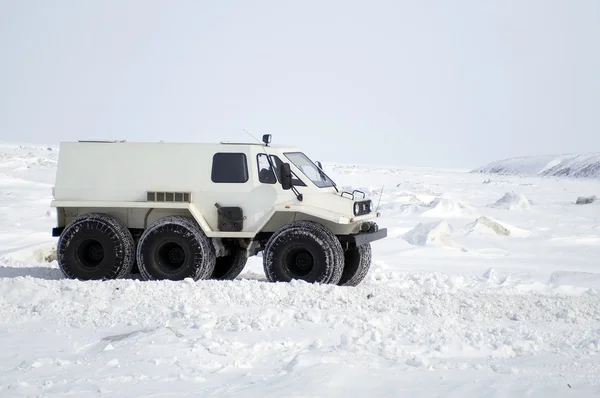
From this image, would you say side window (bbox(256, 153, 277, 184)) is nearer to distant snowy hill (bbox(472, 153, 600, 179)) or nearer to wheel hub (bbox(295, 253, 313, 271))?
wheel hub (bbox(295, 253, 313, 271))

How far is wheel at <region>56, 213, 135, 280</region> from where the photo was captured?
12.3 metres

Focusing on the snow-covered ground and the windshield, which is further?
the windshield

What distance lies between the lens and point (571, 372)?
801 centimetres

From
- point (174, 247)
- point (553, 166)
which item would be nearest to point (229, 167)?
point (174, 247)

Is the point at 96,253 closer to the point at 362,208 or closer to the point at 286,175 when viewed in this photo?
the point at 286,175

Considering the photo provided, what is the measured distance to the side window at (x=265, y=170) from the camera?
1214 cm

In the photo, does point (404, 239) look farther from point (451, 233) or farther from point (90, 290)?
point (90, 290)

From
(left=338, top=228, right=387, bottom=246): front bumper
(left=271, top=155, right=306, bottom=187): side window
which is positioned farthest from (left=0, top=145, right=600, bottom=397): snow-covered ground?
(left=271, top=155, right=306, bottom=187): side window

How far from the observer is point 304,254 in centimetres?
1188

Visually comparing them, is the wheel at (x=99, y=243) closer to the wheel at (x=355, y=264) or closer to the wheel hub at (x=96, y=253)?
the wheel hub at (x=96, y=253)

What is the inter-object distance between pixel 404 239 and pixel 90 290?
1099 cm

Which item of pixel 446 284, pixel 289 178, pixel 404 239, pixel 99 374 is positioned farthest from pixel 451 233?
pixel 99 374

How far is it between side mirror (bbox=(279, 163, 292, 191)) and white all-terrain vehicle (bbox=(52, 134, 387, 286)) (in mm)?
15

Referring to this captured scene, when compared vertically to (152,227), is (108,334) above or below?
below
